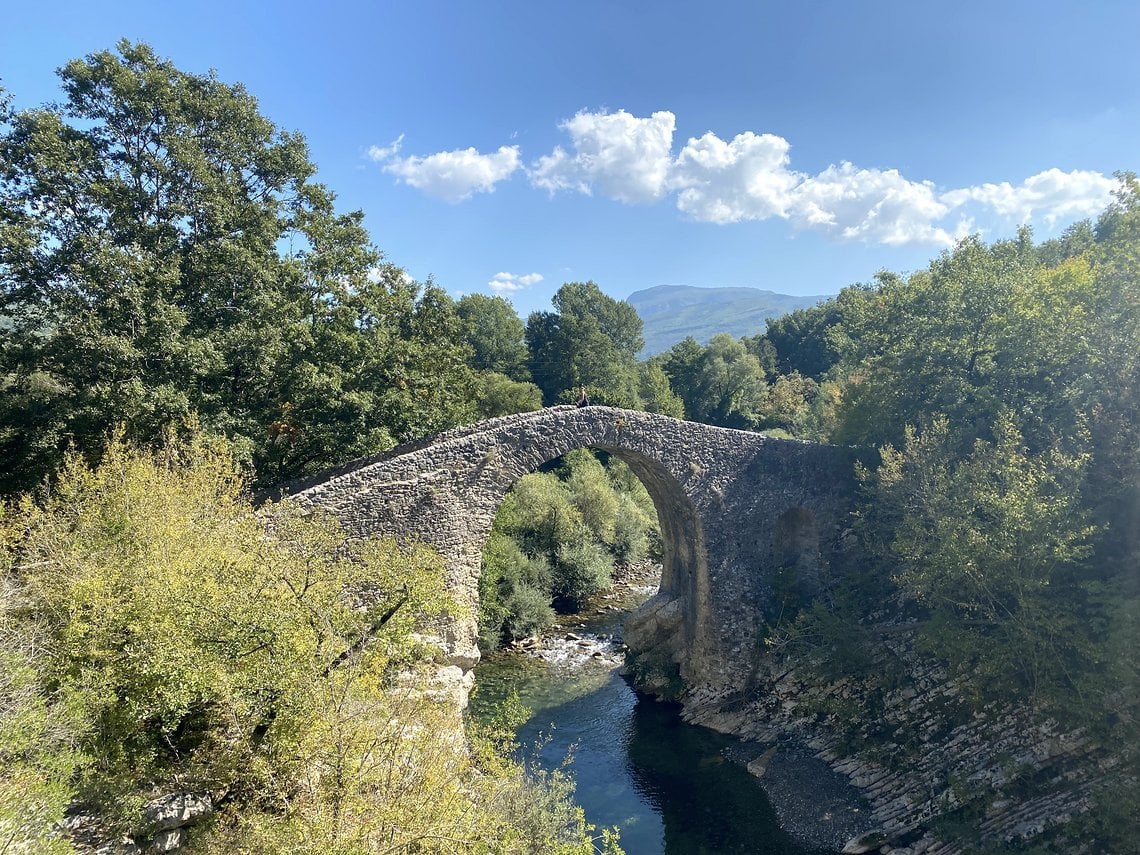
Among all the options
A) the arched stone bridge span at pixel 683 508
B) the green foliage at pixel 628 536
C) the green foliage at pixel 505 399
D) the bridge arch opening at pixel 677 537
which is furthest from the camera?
the green foliage at pixel 505 399

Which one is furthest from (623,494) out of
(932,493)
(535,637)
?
(932,493)

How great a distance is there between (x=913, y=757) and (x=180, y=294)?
737 inches

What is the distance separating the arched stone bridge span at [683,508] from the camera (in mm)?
14469

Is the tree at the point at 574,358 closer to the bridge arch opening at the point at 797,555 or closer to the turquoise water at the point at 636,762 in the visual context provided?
the bridge arch opening at the point at 797,555

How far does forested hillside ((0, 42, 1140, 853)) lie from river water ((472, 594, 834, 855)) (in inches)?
115

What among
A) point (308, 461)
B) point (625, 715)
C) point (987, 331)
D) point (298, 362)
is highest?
point (298, 362)

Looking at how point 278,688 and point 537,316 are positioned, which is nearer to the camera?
point 278,688

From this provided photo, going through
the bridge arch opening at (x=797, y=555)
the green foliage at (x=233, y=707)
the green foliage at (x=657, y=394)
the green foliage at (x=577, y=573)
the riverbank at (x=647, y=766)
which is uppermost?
the green foliage at (x=657, y=394)

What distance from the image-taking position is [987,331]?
15.6 m

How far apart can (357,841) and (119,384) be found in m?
11.0

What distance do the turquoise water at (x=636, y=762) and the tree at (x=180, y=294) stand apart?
8558mm

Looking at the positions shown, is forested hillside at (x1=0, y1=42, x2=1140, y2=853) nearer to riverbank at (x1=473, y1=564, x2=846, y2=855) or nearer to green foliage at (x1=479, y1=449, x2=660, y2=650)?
green foliage at (x1=479, y1=449, x2=660, y2=650)

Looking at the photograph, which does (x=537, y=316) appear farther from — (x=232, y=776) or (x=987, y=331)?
(x=232, y=776)

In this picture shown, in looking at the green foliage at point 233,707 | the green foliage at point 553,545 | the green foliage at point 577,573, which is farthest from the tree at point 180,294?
the green foliage at point 577,573
